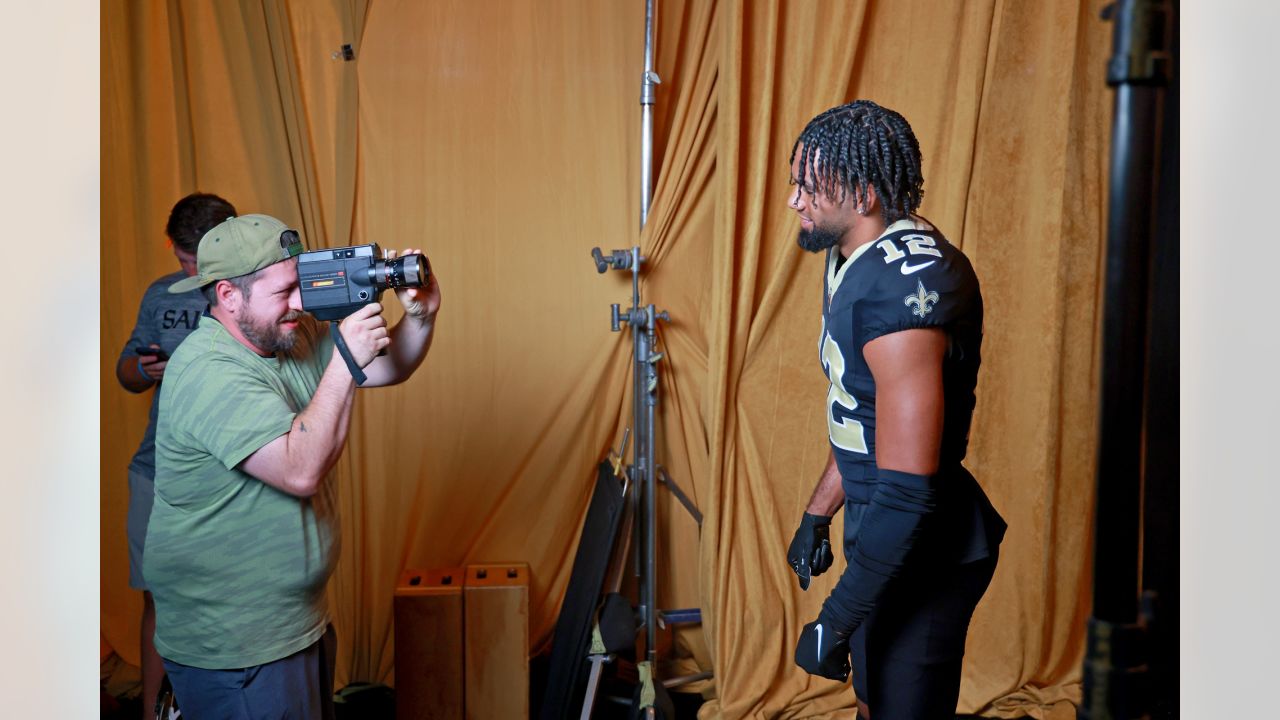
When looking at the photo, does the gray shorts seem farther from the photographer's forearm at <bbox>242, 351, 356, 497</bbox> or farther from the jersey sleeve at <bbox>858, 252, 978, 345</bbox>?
the jersey sleeve at <bbox>858, 252, 978, 345</bbox>

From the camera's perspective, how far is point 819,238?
52.5 inches

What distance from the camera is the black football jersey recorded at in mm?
1152

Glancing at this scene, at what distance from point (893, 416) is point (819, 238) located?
0.33m

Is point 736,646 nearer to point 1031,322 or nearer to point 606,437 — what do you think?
point 606,437

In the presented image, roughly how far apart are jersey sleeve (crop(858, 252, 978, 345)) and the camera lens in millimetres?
719

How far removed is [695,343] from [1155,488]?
2092 millimetres

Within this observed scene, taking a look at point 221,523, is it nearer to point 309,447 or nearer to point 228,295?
point 309,447

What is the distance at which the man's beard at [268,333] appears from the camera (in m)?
1.38

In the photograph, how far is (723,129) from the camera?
2.24 m

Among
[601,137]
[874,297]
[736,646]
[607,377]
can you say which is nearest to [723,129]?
[601,137]

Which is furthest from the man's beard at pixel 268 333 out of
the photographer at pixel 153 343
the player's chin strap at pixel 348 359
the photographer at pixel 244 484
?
the photographer at pixel 153 343

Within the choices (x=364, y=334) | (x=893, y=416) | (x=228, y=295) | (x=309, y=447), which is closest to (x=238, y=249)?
(x=228, y=295)

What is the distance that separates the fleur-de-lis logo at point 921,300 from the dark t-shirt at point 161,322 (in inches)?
61.7
